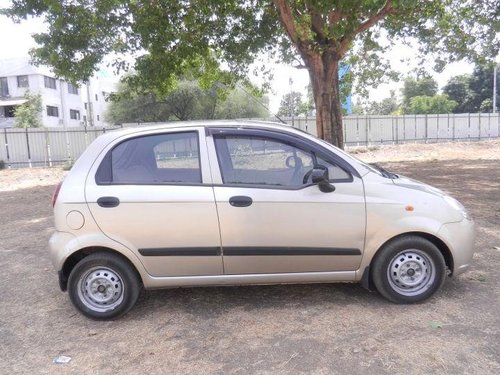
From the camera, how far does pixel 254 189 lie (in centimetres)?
406

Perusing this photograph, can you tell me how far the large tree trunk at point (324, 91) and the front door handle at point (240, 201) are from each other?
8439mm

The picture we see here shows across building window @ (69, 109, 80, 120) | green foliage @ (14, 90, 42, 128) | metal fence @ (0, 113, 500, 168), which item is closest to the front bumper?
Answer: metal fence @ (0, 113, 500, 168)

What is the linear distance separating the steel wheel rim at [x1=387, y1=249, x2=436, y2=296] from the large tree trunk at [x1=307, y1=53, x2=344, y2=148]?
27.4ft

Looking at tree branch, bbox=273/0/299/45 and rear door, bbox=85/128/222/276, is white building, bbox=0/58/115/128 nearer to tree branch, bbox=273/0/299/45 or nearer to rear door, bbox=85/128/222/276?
tree branch, bbox=273/0/299/45

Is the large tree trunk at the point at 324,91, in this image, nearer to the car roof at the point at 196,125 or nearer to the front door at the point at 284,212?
the car roof at the point at 196,125

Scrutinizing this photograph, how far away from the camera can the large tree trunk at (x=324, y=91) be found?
1190cm

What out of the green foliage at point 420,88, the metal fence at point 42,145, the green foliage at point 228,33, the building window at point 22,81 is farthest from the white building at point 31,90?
the green foliage at point 420,88

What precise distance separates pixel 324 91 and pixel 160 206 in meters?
8.87

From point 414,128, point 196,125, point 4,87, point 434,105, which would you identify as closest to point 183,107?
point 414,128

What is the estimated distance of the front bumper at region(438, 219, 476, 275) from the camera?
13.6 ft

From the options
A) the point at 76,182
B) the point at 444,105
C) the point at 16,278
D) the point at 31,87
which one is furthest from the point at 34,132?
the point at 444,105

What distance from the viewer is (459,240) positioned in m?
4.20

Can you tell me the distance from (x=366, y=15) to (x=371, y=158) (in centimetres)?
1206

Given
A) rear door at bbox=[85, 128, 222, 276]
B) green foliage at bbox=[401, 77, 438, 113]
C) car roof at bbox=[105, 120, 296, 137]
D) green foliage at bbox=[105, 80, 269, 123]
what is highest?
green foliage at bbox=[401, 77, 438, 113]
